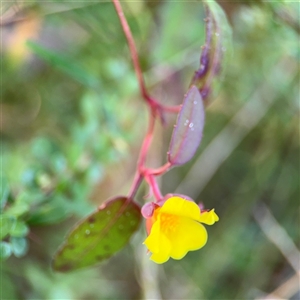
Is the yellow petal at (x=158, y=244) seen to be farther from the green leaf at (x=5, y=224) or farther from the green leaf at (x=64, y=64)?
the green leaf at (x=64, y=64)

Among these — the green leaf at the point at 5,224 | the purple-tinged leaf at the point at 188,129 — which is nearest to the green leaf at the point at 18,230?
the green leaf at the point at 5,224

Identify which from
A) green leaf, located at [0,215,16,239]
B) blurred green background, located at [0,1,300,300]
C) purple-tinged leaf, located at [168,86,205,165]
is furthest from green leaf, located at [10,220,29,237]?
purple-tinged leaf, located at [168,86,205,165]

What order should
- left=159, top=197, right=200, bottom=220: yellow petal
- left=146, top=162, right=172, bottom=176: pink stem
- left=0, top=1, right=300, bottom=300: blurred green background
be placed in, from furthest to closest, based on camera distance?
left=0, top=1, right=300, bottom=300: blurred green background → left=146, top=162, right=172, bottom=176: pink stem → left=159, top=197, right=200, bottom=220: yellow petal

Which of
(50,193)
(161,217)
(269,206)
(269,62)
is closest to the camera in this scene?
(161,217)

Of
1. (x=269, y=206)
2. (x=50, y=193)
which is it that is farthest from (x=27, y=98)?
(x=269, y=206)

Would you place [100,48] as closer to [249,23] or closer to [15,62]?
[15,62]

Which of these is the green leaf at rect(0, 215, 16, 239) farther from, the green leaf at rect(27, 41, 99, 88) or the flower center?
the green leaf at rect(27, 41, 99, 88)
